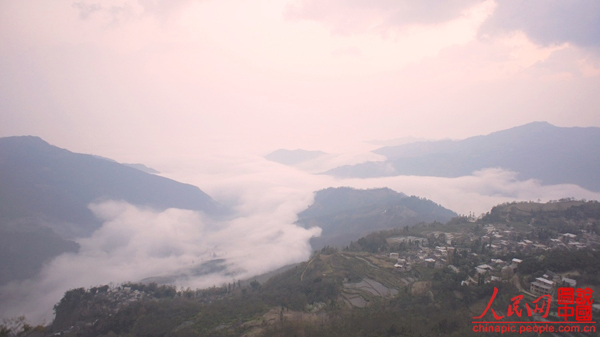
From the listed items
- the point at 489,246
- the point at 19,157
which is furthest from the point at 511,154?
the point at 19,157

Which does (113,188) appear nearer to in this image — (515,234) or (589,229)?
(515,234)

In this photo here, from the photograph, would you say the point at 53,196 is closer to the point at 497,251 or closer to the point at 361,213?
the point at 361,213

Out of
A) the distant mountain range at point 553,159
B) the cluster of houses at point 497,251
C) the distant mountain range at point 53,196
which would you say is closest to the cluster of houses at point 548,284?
the cluster of houses at point 497,251

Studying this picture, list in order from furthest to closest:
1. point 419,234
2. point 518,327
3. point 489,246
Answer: point 419,234, point 489,246, point 518,327

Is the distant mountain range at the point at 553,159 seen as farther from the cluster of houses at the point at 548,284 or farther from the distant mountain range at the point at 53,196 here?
the distant mountain range at the point at 53,196

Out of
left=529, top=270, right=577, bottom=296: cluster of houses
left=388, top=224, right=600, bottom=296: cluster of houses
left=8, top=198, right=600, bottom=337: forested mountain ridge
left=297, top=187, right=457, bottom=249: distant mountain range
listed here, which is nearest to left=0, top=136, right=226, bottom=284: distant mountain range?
left=8, top=198, right=600, bottom=337: forested mountain ridge

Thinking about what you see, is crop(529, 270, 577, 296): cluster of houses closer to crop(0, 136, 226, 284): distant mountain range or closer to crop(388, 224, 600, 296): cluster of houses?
crop(388, 224, 600, 296): cluster of houses
